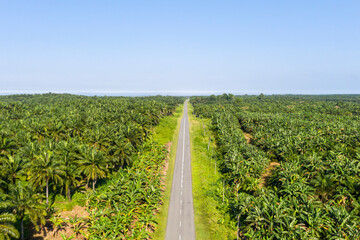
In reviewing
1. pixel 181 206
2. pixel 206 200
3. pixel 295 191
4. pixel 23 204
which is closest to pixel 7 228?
pixel 23 204

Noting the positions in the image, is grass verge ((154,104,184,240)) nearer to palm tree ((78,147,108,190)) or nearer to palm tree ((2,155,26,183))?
palm tree ((78,147,108,190))

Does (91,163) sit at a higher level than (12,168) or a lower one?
lower

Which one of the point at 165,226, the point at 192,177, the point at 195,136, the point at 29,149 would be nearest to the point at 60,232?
the point at 165,226

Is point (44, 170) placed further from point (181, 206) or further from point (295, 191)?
point (295, 191)

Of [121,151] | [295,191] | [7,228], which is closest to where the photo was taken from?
[7,228]

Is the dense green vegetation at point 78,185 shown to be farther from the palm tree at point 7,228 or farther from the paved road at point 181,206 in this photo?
the paved road at point 181,206
